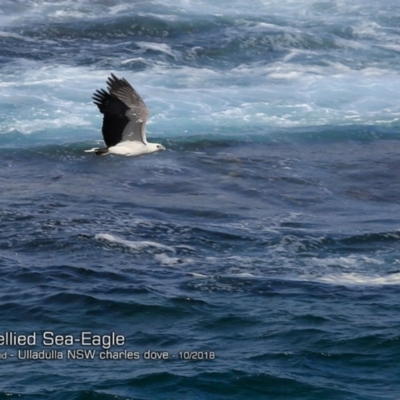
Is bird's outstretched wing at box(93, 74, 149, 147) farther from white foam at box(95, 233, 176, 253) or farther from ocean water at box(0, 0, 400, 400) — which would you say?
white foam at box(95, 233, 176, 253)

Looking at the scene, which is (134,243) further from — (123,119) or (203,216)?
(123,119)

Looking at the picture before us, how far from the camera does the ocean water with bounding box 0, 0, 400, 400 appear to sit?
1212cm

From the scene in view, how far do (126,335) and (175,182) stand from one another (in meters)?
6.24

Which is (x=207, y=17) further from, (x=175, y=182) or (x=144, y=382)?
(x=144, y=382)

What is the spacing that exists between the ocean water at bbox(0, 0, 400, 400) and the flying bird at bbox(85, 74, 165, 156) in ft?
2.63

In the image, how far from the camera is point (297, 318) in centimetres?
1309

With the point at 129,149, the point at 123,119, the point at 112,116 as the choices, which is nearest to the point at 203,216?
the point at 129,149

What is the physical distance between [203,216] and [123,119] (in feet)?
6.22

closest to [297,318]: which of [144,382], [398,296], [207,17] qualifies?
[398,296]

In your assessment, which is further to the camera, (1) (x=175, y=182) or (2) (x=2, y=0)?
(2) (x=2, y=0)

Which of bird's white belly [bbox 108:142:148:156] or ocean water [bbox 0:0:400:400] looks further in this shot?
bird's white belly [bbox 108:142:148:156]

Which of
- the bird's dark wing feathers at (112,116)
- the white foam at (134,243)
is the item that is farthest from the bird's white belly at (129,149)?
the white foam at (134,243)

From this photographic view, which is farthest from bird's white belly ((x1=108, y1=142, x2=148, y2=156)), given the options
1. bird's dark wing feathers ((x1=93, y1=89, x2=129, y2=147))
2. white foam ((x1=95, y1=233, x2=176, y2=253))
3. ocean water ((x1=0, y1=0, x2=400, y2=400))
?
white foam ((x1=95, y1=233, x2=176, y2=253))

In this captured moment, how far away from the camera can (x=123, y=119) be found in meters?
17.0
